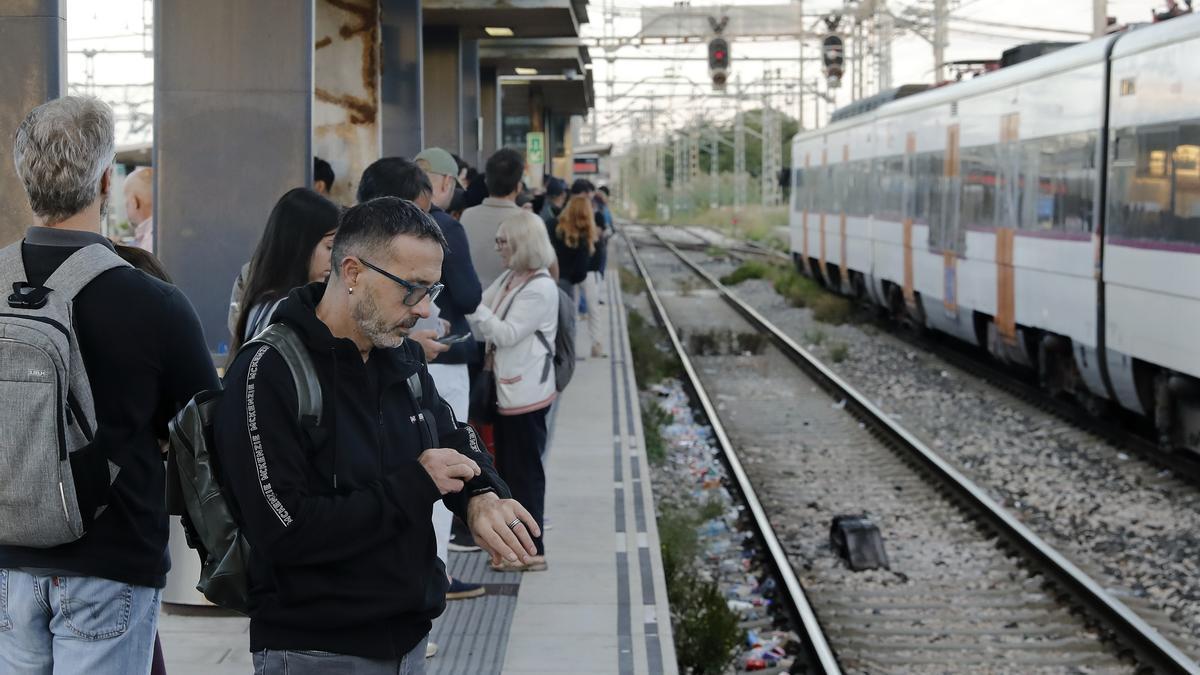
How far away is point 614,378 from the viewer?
16000mm

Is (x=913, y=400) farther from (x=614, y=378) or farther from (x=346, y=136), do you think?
(x=346, y=136)

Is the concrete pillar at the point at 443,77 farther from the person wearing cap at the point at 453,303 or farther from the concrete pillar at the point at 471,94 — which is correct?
the person wearing cap at the point at 453,303

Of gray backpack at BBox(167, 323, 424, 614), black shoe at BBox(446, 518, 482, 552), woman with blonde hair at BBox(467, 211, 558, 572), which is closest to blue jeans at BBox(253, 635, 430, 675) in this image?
gray backpack at BBox(167, 323, 424, 614)

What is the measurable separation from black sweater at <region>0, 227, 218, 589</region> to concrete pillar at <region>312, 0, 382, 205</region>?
8661mm

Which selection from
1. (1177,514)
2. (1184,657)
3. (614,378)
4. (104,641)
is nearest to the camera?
(104,641)

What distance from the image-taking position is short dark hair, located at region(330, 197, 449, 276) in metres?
3.15

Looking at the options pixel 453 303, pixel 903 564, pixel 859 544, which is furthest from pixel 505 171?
pixel 903 564

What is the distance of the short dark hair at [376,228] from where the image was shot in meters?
3.15

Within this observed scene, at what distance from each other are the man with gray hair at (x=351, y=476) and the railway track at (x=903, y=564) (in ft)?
13.9

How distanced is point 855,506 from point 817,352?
31.8 ft

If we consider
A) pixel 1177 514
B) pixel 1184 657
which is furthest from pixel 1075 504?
pixel 1184 657

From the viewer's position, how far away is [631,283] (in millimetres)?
33875

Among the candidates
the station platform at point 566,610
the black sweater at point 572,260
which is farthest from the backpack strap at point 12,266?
the black sweater at point 572,260

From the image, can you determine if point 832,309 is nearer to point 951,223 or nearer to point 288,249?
point 951,223
